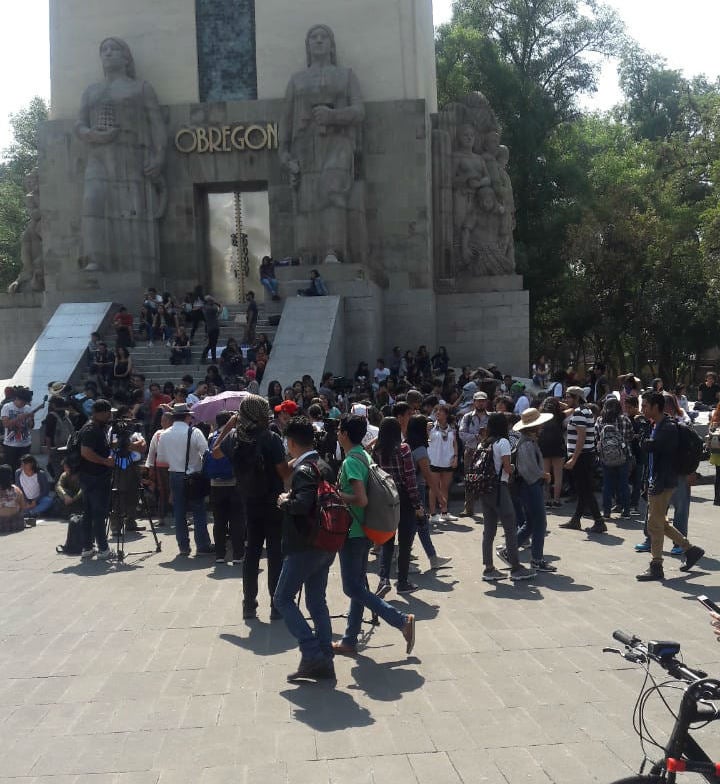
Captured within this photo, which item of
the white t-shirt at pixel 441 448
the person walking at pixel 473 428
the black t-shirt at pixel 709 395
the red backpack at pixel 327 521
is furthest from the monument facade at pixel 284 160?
the red backpack at pixel 327 521

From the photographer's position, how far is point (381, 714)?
17.6 ft

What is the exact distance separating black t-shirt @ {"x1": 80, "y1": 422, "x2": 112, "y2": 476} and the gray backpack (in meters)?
4.02

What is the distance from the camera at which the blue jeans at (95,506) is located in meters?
9.66

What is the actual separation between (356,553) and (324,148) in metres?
18.9

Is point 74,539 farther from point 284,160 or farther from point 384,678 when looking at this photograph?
point 284,160

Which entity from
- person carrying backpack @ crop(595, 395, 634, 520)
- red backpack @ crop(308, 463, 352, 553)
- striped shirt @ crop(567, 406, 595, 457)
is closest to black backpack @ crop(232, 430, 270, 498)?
red backpack @ crop(308, 463, 352, 553)

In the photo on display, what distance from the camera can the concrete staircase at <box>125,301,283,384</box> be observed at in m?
19.9

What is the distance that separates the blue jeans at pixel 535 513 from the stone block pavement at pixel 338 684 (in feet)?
1.11

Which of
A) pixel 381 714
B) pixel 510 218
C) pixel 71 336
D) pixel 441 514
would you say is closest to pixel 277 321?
pixel 71 336

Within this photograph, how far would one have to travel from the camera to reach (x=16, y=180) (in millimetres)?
44562

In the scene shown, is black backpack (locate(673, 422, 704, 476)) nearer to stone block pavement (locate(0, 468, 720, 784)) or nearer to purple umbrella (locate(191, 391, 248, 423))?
stone block pavement (locate(0, 468, 720, 784))

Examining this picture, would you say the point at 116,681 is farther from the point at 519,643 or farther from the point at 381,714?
the point at 519,643

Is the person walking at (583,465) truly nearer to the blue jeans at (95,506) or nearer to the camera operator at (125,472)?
the camera operator at (125,472)

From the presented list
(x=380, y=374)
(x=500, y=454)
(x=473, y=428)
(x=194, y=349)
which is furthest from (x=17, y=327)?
(x=500, y=454)
